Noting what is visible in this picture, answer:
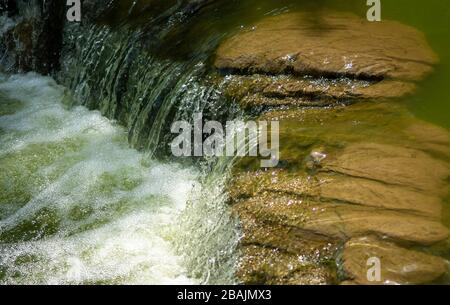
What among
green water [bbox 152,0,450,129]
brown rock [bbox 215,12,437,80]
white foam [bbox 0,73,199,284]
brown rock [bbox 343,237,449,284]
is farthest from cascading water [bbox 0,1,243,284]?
brown rock [bbox 343,237,449,284]

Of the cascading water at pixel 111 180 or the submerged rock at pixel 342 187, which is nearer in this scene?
the submerged rock at pixel 342 187

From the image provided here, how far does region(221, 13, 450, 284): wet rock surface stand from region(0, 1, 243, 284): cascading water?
29cm

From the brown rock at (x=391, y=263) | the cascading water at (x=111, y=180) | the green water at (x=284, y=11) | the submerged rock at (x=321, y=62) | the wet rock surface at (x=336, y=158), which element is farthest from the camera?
the green water at (x=284, y=11)

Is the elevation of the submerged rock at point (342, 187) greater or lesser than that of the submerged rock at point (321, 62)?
lesser

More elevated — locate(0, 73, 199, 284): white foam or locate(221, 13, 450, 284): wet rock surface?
locate(221, 13, 450, 284): wet rock surface

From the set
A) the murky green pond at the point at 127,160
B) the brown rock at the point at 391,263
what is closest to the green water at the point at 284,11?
the murky green pond at the point at 127,160

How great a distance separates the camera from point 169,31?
227 inches

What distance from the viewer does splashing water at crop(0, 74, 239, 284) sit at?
3.96 m

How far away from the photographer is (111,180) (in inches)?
199

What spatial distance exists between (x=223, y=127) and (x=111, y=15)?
2830mm

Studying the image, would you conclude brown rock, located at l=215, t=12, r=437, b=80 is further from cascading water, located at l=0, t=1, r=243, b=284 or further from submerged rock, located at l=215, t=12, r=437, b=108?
cascading water, located at l=0, t=1, r=243, b=284

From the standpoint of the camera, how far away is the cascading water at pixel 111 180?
3.90 m

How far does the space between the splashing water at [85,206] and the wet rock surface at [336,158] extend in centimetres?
56

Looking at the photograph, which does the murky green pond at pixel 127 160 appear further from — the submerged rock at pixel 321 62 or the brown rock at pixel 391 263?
the brown rock at pixel 391 263
